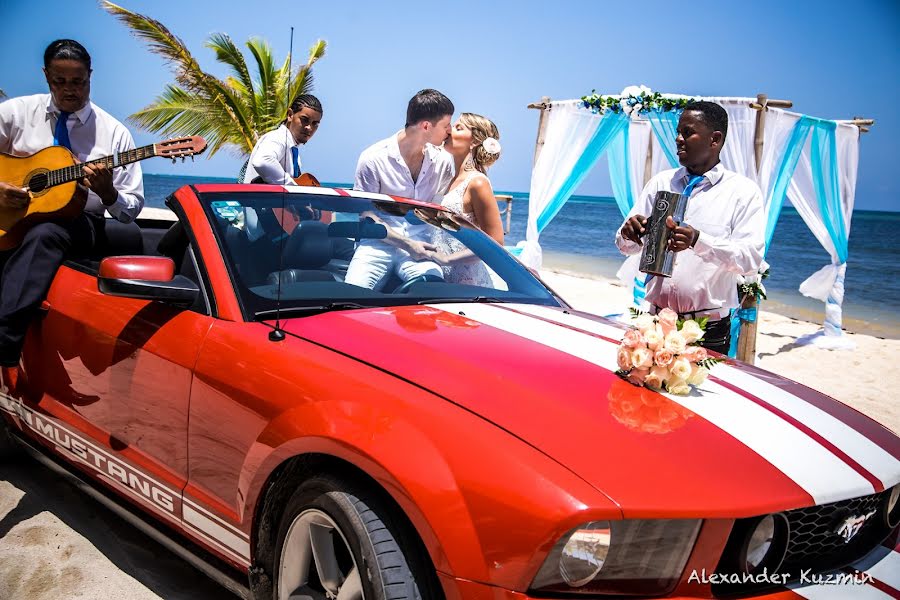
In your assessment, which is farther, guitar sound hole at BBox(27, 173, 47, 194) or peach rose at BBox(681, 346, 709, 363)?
guitar sound hole at BBox(27, 173, 47, 194)

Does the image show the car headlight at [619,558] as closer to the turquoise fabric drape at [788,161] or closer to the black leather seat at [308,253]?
the black leather seat at [308,253]

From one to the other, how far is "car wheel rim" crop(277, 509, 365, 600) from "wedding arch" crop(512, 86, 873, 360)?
23.1ft

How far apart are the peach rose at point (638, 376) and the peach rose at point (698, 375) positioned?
0.47ft

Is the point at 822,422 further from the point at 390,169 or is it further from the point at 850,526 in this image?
the point at 390,169

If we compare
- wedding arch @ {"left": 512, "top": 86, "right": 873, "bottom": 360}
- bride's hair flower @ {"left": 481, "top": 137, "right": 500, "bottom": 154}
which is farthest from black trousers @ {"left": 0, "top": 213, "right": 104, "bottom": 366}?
wedding arch @ {"left": 512, "top": 86, "right": 873, "bottom": 360}

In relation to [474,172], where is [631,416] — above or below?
below

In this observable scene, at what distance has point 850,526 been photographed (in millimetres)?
1759

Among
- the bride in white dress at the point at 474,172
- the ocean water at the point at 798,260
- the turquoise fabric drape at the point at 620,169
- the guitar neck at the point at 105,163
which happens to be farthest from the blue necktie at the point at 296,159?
the turquoise fabric drape at the point at 620,169

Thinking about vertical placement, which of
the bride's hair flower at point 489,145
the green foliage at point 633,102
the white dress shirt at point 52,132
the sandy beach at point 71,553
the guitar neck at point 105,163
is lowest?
the sandy beach at point 71,553

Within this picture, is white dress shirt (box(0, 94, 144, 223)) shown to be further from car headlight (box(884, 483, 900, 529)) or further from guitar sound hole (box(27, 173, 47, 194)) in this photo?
car headlight (box(884, 483, 900, 529))

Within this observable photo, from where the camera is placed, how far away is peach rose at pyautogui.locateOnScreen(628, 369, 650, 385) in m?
2.04

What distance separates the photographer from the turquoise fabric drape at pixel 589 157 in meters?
10.2

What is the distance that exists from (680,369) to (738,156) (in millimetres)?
7777

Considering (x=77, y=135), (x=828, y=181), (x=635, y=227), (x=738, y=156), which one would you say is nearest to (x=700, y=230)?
(x=635, y=227)
